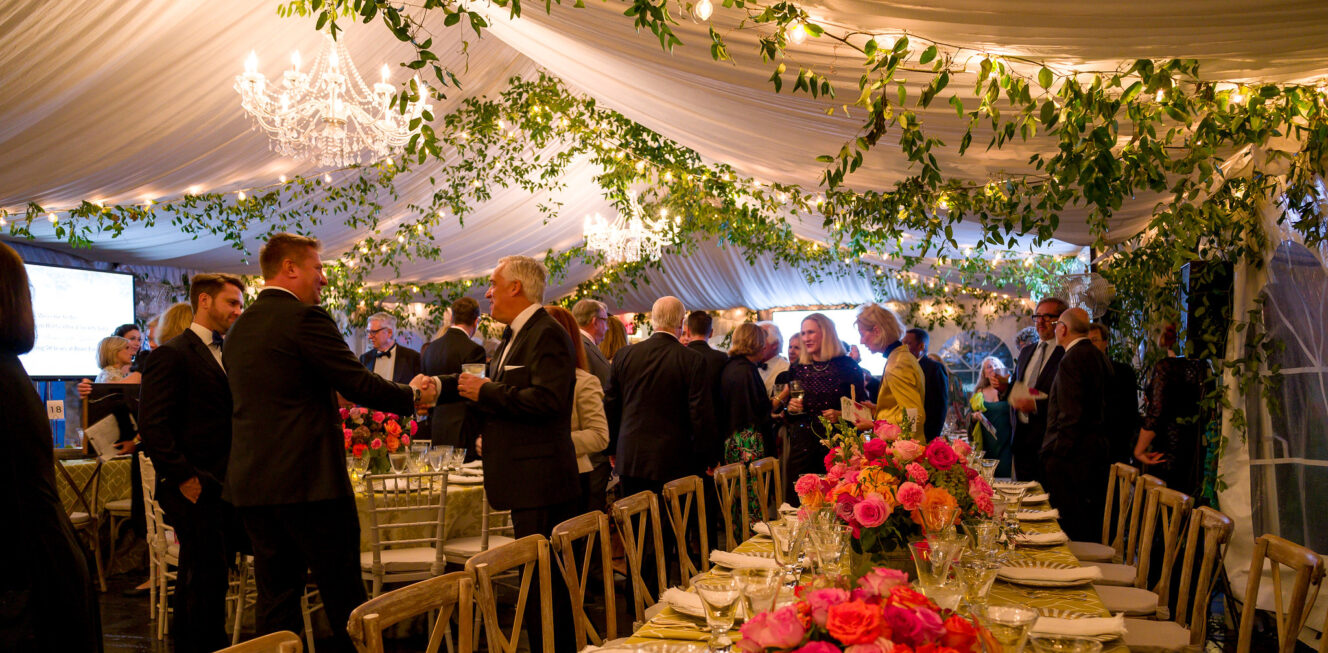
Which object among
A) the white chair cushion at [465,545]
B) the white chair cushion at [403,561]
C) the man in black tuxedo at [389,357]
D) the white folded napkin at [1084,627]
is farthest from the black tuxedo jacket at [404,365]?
the white folded napkin at [1084,627]

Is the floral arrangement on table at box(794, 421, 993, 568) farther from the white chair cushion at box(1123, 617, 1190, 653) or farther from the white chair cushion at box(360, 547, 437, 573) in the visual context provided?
the white chair cushion at box(360, 547, 437, 573)

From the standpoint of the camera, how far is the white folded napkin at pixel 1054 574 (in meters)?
2.40

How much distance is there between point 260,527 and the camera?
2777mm

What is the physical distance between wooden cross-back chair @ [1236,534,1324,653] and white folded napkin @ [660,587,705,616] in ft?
4.45

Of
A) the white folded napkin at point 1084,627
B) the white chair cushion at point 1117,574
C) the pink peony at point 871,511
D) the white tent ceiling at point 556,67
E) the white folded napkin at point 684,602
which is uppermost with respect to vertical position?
the white tent ceiling at point 556,67

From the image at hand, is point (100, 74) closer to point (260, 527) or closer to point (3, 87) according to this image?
point (3, 87)

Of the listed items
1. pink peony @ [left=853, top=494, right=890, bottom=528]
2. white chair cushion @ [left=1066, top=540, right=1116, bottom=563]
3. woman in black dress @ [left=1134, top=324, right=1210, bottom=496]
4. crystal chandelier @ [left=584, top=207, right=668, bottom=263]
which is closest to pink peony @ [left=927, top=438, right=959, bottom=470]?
pink peony @ [left=853, top=494, right=890, bottom=528]

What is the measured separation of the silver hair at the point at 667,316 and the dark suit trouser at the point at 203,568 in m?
2.33

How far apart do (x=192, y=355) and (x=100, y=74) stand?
1.97 m

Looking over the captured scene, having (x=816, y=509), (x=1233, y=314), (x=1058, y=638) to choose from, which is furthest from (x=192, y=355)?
(x=1233, y=314)

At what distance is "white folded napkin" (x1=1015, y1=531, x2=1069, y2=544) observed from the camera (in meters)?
2.94

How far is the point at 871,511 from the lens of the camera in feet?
7.06

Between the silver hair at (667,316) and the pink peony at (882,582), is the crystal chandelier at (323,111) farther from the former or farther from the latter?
the pink peony at (882,582)

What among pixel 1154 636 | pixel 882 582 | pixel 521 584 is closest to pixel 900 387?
pixel 1154 636
